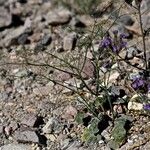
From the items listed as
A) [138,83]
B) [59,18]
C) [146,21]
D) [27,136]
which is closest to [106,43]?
[138,83]

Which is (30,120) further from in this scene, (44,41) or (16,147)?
(44,41)

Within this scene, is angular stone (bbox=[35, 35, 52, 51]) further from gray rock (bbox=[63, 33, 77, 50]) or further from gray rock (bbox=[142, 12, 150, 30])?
gray rock (bbox=[142, 12, 150, 30])

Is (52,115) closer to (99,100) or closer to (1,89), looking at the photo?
(99,100)

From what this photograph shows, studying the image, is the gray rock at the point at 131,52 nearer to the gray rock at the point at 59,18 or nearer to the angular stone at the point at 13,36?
the gray rock at the point at 59,18

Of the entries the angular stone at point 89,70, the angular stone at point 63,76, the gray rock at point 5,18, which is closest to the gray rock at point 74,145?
the angular stone at point 89,70

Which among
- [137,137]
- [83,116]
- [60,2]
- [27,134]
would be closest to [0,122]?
[27,134]

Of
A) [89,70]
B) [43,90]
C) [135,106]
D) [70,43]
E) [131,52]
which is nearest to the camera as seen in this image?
[135,106]

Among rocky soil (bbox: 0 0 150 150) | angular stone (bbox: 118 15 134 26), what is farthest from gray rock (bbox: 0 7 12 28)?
angular stone (bbox: 118 15 134 26)
